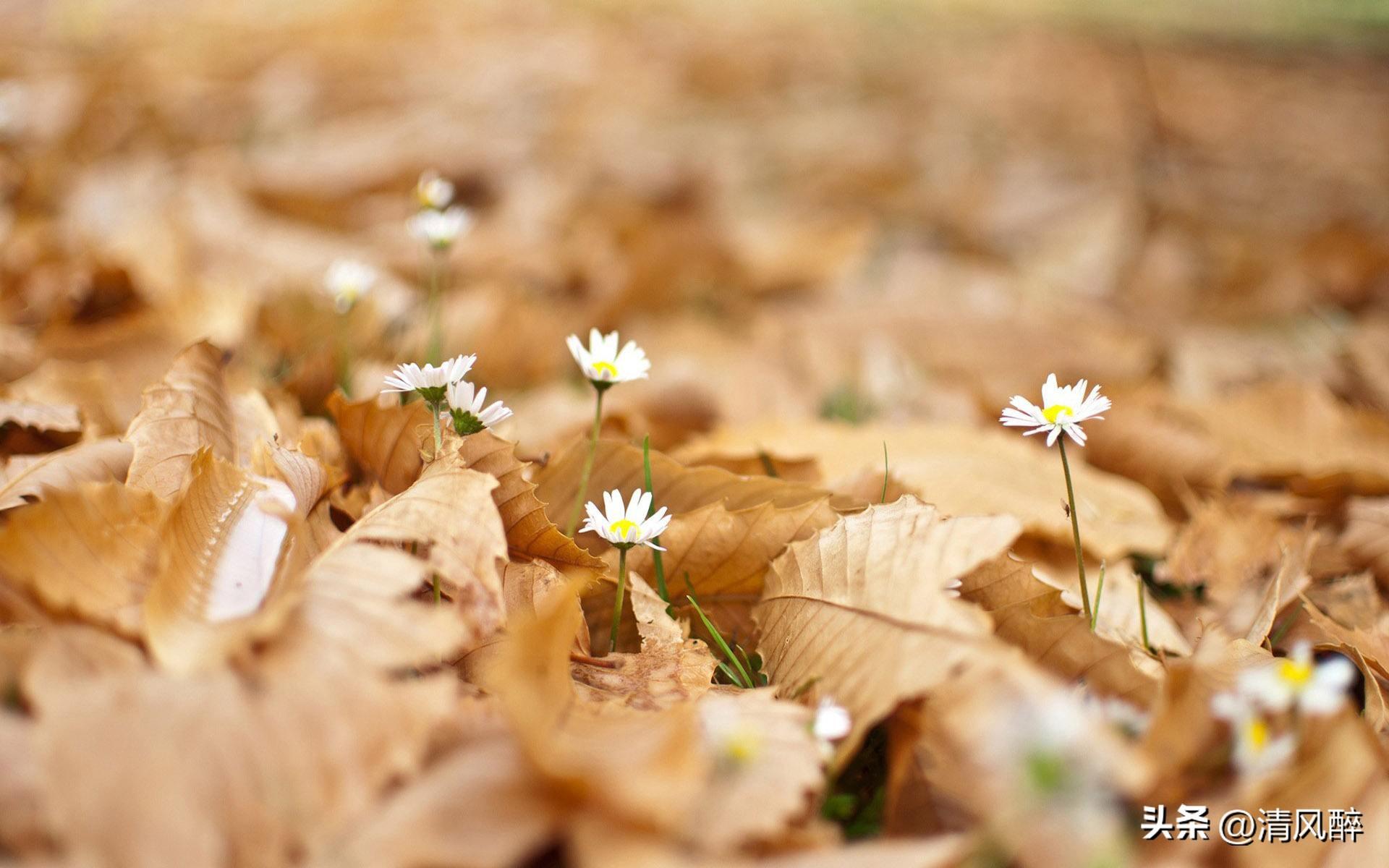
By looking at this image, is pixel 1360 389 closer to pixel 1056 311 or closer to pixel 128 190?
pixel 1056 311

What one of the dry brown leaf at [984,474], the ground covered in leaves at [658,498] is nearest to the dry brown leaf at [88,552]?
the ground covered in leaves at [658,498]

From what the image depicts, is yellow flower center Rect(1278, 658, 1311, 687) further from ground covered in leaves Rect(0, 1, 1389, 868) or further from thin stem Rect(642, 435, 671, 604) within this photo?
thin stem Rect(642, 435, 671, 604)

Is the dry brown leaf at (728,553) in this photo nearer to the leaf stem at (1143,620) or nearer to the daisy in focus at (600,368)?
the daisy in focus at (600,368)

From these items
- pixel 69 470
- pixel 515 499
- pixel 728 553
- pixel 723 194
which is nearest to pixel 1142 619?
pixel 728 553

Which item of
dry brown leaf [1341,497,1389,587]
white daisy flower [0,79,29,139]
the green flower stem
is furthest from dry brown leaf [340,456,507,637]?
white daisy flower [0,79,29,139]

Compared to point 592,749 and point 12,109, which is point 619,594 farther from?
point 12,109

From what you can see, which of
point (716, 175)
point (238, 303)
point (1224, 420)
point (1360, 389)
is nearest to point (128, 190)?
point (238, 303)

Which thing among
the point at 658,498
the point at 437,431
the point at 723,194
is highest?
the point at 723,194
